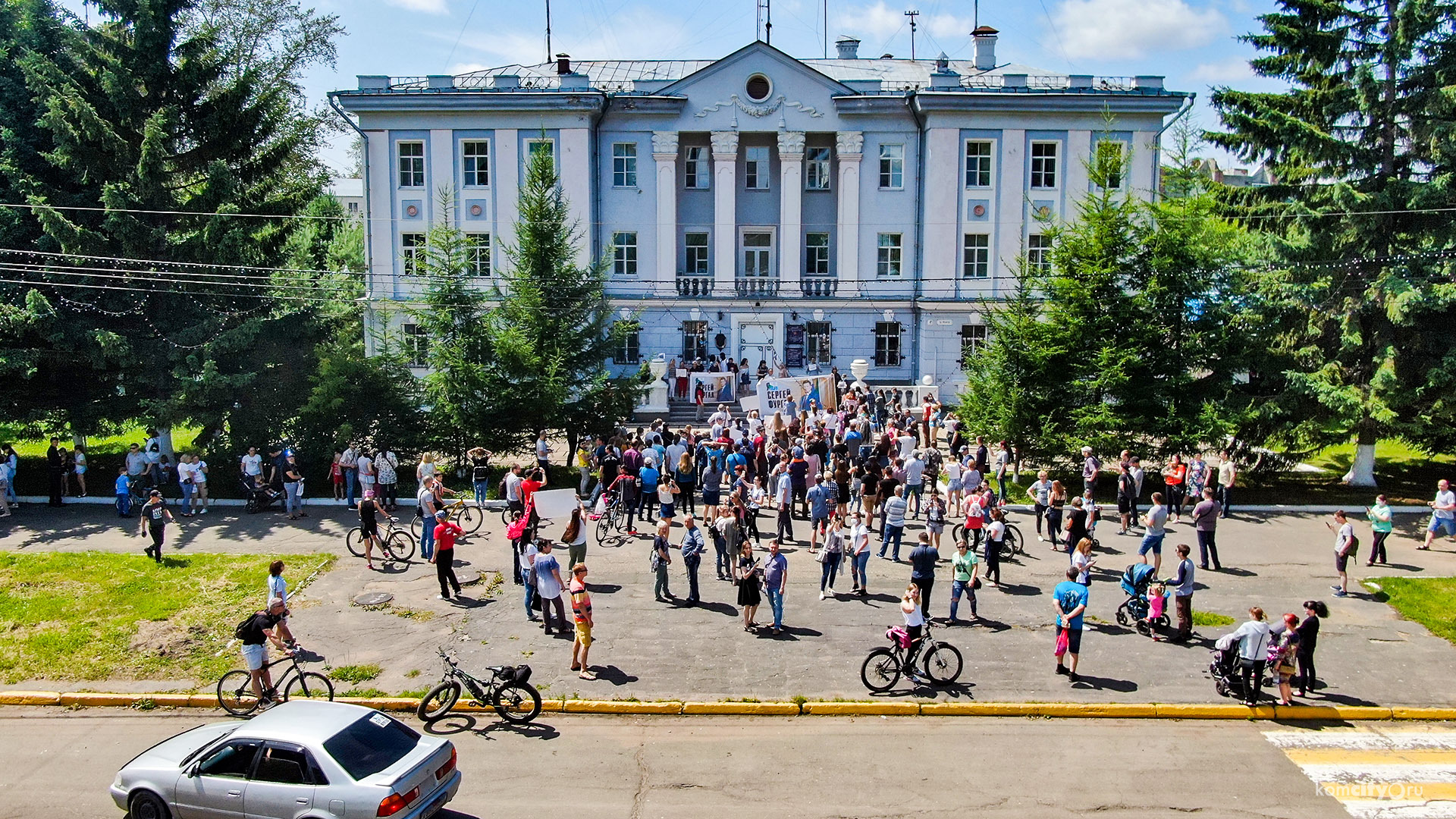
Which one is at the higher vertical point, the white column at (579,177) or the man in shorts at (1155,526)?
the white column at (579,177)

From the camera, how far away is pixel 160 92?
27.1 metres

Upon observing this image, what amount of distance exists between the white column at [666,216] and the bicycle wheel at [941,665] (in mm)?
27523

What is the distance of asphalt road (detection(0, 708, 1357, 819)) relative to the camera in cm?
1089

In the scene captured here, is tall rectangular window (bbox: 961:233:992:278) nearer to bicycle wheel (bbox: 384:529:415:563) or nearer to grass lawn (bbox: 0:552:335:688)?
bicycle wheel (bbox: 384:529:415:563)

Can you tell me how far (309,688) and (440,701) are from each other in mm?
2538

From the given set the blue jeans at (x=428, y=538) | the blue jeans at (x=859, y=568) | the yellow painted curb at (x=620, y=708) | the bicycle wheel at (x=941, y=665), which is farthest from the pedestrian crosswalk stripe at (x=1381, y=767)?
the blue jeans at (x=428, y=538)

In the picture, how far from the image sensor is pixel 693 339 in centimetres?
3978

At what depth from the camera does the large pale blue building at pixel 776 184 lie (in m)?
38.5

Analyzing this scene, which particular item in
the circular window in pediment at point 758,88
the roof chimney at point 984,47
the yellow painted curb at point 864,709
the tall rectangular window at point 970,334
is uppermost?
the roof chimney at point 984,47

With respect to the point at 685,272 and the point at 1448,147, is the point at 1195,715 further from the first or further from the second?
the point at 685,272

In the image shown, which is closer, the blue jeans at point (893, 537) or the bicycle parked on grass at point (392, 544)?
the blue jeans at point (893, 537)

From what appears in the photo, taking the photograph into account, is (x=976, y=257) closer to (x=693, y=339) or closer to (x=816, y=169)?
(x=816, y=169)

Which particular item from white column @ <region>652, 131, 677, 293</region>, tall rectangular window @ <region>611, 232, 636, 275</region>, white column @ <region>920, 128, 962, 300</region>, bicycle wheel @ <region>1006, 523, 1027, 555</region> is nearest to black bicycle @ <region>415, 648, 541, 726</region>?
bicycle wheel @ <region>1006, 523, 1027, 555</region>

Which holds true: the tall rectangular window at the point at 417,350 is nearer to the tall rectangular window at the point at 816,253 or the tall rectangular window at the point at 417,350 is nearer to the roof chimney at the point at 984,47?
the tall rectangular window at the point at 816,253
